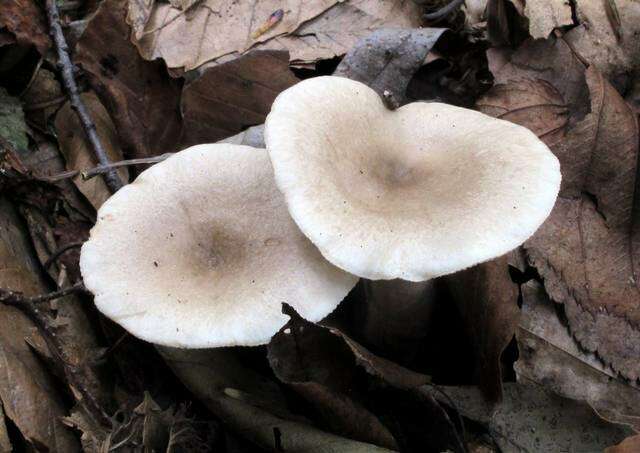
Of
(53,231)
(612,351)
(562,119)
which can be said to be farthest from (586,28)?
(53,231)

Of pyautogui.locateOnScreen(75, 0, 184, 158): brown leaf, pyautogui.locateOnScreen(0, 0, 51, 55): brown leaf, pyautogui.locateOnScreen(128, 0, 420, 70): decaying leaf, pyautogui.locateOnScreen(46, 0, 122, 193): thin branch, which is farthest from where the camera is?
pyautogui.locateOnScreen(128, 0, 420, 70): decaying leaf

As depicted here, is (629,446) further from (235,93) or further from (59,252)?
(59,252)

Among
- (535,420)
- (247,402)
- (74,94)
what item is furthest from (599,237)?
(74,94)

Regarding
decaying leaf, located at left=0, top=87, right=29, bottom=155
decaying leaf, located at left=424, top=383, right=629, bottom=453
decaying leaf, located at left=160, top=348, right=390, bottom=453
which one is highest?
decaying leaf, located at left=0, top=87, right=29, bottom=155

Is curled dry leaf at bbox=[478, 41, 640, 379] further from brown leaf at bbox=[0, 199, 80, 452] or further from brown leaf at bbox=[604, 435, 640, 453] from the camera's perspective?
brown leaf at bbox=[0, 199, 80, 452]

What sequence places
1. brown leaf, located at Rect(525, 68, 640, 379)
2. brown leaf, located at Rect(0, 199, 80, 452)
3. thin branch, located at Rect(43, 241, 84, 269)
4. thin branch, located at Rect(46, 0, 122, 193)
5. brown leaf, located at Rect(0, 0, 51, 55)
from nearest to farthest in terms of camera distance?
1. brown leaf, located at Rect(0, 199, 80, 452)
2. brown leaf, located at Rect(525, 68, 640, 379)
3. thin branch, located at Rect(43, 241, 84, 269)
4. thin branch, located at Rect(46, 0, 122, 193)
5. brown leaf, located at Rect(0, 0, 51, 55)

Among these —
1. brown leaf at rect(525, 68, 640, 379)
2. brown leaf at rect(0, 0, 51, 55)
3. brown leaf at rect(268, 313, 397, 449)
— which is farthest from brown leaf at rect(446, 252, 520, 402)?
brown leaf at rect(0, 0, 51, 55)

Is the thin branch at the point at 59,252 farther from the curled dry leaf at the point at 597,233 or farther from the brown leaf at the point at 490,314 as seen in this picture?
the curled dry leaf at the point at 597,233
